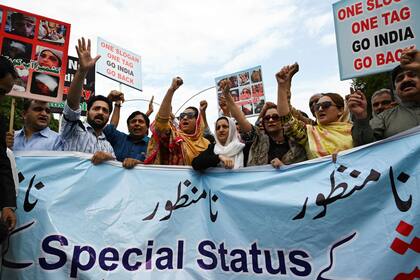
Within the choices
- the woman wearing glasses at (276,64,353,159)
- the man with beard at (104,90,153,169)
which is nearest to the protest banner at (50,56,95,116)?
the man with beard at (104,90,153,169)

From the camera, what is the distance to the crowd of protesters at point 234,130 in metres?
2.52

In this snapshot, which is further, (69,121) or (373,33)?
(373,33)

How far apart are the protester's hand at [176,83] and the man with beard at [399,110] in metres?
1.43

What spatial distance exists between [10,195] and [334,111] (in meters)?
2.40

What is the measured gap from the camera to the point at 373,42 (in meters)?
3.96

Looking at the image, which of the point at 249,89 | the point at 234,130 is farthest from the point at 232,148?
the point at 249,89

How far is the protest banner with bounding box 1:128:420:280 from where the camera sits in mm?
2342

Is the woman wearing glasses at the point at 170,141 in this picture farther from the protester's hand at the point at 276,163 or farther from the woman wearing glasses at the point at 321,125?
the woman wearing glasses at the point at 321,125

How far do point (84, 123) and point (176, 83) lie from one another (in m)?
0.89

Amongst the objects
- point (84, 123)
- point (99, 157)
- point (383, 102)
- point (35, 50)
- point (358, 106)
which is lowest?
point (99, 157)

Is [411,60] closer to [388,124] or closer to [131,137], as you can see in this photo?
[388,124]

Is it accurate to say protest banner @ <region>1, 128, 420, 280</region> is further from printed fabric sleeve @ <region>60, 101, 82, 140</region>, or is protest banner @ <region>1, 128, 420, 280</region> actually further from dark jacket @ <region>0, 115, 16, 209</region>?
dark jacket @ <region>0, 115, 16, 209</region>

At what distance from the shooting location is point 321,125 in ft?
9.69

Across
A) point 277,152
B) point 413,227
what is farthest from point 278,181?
point 413,227
